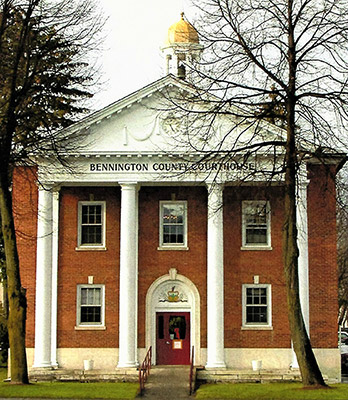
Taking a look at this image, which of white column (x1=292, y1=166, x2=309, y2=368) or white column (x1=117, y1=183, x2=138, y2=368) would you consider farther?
white column (x1=292, y1=166, x2=309, y2=368)

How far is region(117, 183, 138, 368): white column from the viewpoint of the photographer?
1407 inches

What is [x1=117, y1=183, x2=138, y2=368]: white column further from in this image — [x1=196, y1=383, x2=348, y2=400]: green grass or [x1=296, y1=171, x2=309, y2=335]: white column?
[x1=296, y1=171, x2=309, y2=335]: white column

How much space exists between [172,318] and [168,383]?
16.5 ft

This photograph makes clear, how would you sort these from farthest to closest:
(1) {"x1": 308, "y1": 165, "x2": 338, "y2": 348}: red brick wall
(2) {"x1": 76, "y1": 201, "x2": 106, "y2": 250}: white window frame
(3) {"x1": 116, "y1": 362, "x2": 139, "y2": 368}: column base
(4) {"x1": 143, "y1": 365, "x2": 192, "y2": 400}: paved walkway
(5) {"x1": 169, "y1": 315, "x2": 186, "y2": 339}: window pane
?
(2) {"x1": 76, "y1": 201, "x2": 106, "y2": 250}: white window frame < (5) {"x1": 169, "y1": 315, "x2": 186, "y2": 339}: window pane < (1) {"x1": 308, "y1": 165, "x2": 338, "y2": 348}: red brick wall < (3) {"x1": 116, "y1": 362, "x2": 139, "y2": 368}: column base < (4) {"x1": 143, "y1": 365, "x2": 192, "y2": 400}: paved walkway

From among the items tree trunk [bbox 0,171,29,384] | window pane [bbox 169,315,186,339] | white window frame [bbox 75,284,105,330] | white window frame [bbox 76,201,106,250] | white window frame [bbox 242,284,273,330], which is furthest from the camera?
white window frame [bbox 76,201,106,250]

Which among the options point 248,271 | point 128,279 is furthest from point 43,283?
point 248,271

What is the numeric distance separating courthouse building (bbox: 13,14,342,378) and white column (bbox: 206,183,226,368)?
5 cm

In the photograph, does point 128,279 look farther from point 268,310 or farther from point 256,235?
point 268,310

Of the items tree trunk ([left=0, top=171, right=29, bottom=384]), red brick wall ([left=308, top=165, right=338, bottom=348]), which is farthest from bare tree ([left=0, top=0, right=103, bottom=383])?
red brick wall ([left=308, top=165, right=338, bottom=348])

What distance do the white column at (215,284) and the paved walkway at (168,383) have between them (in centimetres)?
153

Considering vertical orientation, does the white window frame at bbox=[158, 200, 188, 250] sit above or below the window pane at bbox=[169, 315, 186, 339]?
above

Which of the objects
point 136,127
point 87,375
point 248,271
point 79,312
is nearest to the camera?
point 87,375

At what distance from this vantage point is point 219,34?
92.2 feet

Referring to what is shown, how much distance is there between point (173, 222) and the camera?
38.5 metres
